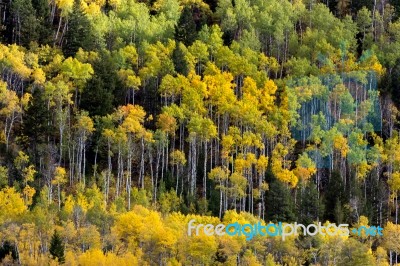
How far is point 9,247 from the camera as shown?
74.1 m

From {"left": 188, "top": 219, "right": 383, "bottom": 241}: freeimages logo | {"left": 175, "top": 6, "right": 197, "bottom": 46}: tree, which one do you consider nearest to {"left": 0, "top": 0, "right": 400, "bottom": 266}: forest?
{"left": 175, "top": 6, "right": 197, "bottom": 46}: tree

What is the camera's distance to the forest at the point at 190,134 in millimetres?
76188

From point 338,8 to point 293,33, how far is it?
37.6 feet

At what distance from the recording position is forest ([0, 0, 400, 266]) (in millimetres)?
76188

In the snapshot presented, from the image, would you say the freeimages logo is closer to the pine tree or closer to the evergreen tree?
the pine tree

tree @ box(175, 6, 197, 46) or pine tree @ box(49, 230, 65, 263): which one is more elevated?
tree @ box(175, 6, 197, 46)

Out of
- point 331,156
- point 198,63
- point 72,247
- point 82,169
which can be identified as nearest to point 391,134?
point 331,156

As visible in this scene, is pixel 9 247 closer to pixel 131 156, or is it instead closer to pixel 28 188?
pixel 28 188

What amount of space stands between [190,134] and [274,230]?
1441 centimetres

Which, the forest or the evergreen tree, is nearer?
the forest

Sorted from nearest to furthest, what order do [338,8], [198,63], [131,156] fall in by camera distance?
[131,156] < [198,63] < [338,8]

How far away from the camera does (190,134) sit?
90688 millimetres

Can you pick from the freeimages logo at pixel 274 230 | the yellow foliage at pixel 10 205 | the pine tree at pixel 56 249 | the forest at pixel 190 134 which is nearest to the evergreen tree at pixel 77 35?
the forest at pixel 190 134

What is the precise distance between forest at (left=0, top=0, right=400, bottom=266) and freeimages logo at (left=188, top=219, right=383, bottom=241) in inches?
36.7
